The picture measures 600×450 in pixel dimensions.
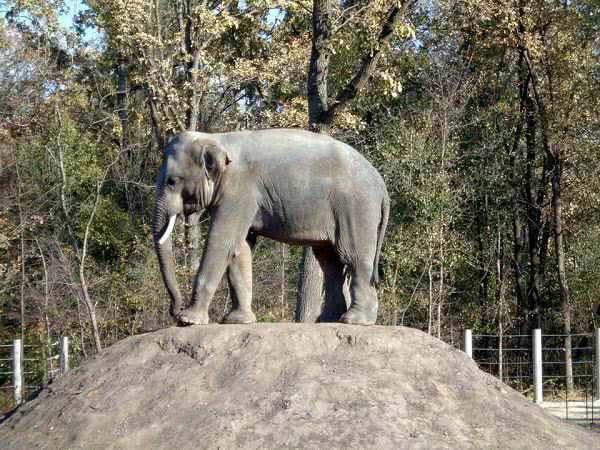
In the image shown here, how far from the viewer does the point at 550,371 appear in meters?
25.6

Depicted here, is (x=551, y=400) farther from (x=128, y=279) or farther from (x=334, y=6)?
(x=128, y=279)

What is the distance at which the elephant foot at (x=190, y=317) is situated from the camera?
1061 cm

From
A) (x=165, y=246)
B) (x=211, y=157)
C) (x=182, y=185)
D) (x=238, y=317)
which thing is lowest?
(x=238, y=317)

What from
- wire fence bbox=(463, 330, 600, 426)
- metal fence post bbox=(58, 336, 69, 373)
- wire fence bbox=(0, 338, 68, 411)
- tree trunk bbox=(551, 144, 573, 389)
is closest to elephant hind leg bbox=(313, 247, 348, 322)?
wire fence bbox=(463, 330, 600, 426)

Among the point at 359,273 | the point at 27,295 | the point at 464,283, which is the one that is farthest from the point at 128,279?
the point at 359,273

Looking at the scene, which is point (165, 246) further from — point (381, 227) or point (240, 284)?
point (381, 227)

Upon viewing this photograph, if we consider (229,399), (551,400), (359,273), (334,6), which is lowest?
(551,400)

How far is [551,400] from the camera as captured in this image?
20438 millimetres

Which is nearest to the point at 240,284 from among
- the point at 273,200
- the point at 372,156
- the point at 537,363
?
the point at 273,200

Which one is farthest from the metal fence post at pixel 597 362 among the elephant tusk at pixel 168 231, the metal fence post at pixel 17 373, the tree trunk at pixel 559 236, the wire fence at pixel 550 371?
the elephant tusk at pixel 168 231

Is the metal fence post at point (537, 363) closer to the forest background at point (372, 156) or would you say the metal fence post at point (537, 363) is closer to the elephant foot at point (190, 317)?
the forest background at point (372, 156)

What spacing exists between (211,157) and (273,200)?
0.79m

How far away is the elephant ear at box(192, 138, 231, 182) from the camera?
1049cm

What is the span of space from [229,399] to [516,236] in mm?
18944
